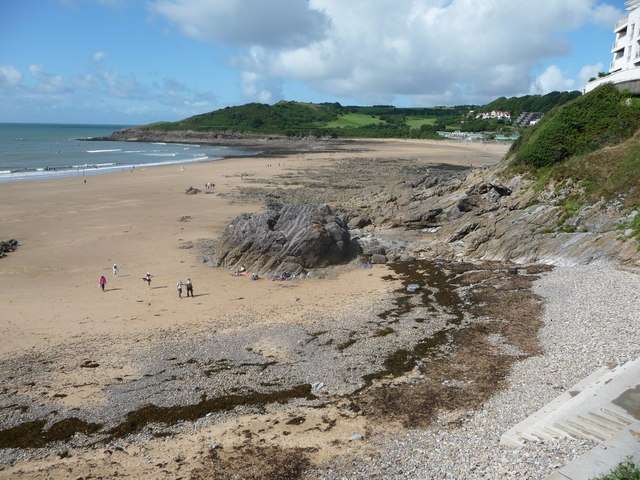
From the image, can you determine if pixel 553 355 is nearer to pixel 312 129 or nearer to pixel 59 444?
pixel 59 444

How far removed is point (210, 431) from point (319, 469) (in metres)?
3.76

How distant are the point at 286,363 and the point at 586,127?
32.7m

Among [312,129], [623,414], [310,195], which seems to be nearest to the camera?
[623,414]

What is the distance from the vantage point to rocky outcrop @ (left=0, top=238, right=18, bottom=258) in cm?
3256

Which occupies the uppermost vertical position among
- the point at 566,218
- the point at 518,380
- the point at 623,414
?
the point at 566,218

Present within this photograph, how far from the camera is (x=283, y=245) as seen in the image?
29516 mm

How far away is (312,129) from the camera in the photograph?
18950cm

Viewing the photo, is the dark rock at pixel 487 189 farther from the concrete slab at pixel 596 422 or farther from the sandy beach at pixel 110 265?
the concrete slab at pixel 596 422

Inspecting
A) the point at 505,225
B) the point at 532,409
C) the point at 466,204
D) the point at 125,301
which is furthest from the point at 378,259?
the point at 532,409

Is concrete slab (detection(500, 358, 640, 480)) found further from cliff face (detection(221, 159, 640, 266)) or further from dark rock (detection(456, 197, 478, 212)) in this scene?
dark rock (detection(456, 197, 478, 212))

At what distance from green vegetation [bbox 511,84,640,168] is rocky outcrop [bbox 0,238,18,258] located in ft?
135

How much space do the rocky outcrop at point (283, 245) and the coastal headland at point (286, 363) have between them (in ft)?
4.56

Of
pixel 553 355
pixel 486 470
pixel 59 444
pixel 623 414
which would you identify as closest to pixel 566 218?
pixel 553 355

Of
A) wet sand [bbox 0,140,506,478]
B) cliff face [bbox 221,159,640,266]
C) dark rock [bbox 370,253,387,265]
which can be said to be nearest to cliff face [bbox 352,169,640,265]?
cliff face [bbox 221,159,640,266]
